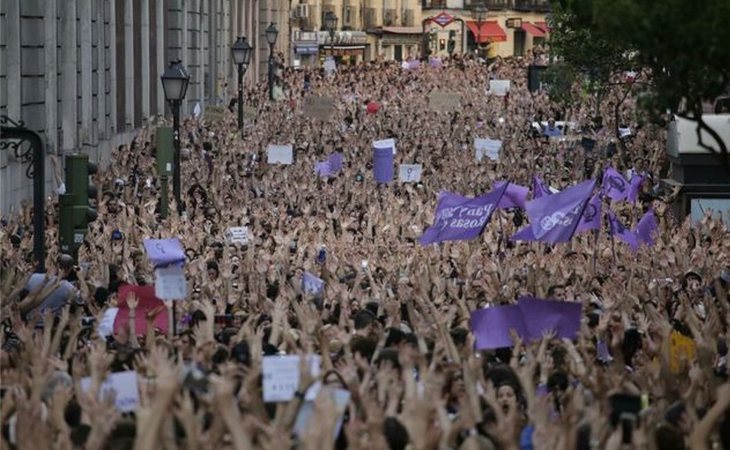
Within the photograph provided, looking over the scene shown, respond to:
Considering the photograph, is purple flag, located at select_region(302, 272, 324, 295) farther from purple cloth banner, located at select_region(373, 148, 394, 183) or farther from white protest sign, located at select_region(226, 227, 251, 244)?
purple cloth banner, located at select_region(373, 148, 394, 183)

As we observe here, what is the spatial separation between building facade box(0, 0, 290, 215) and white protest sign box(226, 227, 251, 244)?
10093mm

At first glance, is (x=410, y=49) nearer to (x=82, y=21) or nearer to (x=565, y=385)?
(x=82, y=21)

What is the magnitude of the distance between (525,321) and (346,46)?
102 m

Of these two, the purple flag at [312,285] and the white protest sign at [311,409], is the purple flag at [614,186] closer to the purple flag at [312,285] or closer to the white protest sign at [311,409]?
the purple flag at [312,285]

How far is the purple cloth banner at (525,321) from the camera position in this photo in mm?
16203

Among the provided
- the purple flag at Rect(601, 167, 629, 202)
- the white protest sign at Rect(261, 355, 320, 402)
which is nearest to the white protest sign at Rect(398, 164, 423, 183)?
the purple flag at Rect(601, 167, 629, 202)

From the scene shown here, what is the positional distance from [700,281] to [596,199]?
17.0 ft

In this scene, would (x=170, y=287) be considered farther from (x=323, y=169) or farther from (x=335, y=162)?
(x=323, y=169)

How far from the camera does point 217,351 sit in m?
14.9

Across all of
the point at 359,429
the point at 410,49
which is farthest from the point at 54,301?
the point at 410,49

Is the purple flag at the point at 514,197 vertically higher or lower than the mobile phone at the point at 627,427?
lower

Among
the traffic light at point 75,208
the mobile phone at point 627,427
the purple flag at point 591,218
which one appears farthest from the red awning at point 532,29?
the mobile phone at point 627,427

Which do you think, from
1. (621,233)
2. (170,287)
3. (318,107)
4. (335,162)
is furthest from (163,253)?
(318,107)

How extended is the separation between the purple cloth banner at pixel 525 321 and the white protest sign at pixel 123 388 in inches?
141
